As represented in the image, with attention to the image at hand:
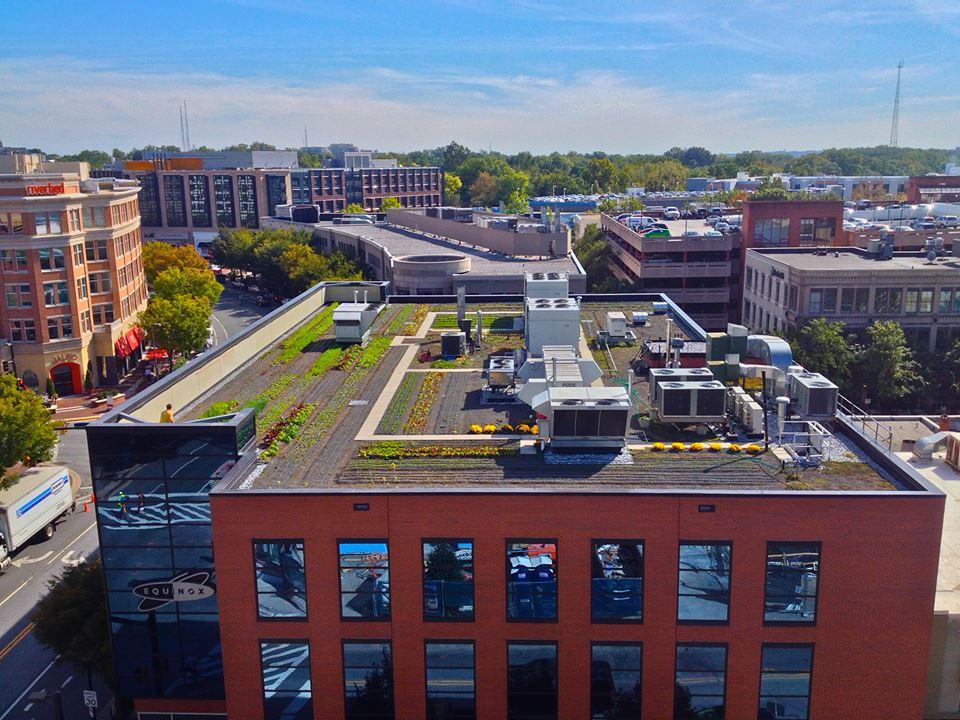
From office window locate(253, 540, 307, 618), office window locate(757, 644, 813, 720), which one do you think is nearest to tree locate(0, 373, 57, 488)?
office window locate(253, 540, 307, 618)

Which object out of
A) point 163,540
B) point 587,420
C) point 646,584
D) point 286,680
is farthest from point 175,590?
point 646,584

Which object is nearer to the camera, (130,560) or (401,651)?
(401,651)

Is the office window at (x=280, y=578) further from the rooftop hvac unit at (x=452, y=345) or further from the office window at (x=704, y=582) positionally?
the rooftop hvac unit at (x=452, y=345)

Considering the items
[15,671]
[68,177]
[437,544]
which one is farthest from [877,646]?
[68,177]

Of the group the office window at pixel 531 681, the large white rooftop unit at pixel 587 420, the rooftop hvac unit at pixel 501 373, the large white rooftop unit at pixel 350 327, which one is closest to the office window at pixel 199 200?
the large white rooftop unit at pixel 350 327

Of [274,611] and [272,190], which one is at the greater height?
[272,190]

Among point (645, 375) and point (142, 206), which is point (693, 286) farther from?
point (142, 206)

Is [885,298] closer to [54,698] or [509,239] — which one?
[509,239]
